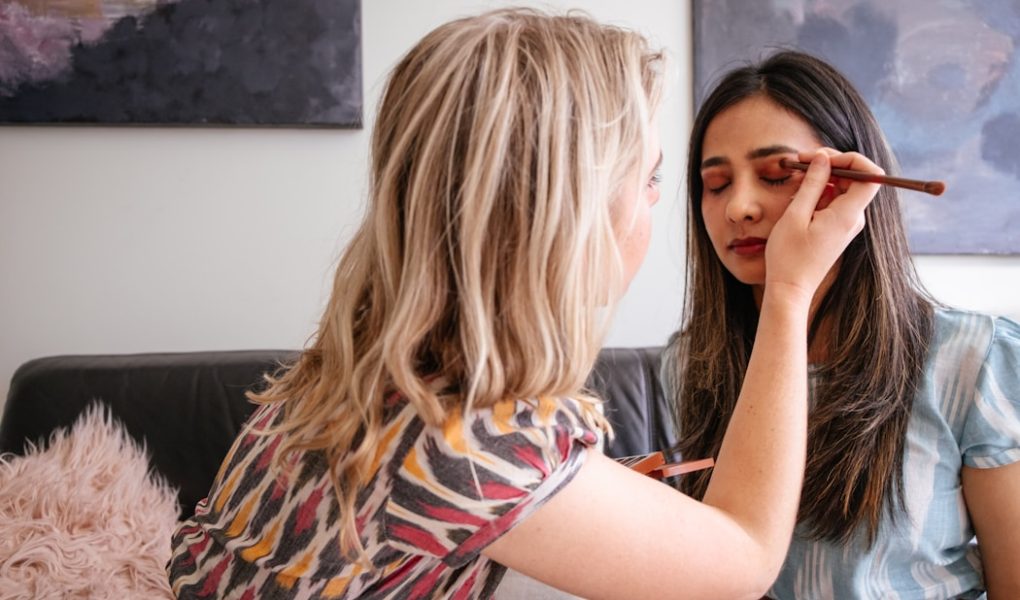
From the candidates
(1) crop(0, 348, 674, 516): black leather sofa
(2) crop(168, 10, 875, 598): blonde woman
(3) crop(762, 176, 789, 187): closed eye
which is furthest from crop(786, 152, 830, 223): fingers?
(1) crop(0, 348, 674, 516): black leather sofa

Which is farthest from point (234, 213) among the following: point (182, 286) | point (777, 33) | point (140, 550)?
point (777, 33)

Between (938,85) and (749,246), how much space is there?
1.38 meters

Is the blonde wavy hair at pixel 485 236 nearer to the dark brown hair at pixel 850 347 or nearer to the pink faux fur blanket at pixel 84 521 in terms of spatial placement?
the dark brown hair at pixel 850 347

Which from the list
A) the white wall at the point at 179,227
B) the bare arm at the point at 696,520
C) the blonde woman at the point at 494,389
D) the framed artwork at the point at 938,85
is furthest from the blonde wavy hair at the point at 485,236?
the framed artwork at the point at 938,85

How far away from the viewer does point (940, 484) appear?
986mm

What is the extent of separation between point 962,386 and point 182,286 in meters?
1.57

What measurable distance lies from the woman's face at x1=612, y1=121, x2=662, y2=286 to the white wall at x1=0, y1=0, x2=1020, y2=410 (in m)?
1.18

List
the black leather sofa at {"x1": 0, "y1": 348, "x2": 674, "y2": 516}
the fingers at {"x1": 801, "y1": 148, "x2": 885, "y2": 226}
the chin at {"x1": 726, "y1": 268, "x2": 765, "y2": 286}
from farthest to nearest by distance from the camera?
the black leather sofa at {"x1": 0, "y1": 348, "x2": 674, "y2": 516} < the chin at {"x1": 726, "y1": 268, "x2": 765, "y2": 286} < the fingers at {"x1": 801, "y1": 148, "x2": 885, "y2": 226}

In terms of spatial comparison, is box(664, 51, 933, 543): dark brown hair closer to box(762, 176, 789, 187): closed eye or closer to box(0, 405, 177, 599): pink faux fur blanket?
box(762, 176, 789, 187): closed eye

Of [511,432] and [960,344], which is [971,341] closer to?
[960,344]

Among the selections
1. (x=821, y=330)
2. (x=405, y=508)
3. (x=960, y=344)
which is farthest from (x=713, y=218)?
(x=405, y=508)

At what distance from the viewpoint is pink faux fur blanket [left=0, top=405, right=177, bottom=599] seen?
120cm

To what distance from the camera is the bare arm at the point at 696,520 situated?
0.67 meters

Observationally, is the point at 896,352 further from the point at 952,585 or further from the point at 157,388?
the point at 157,388
